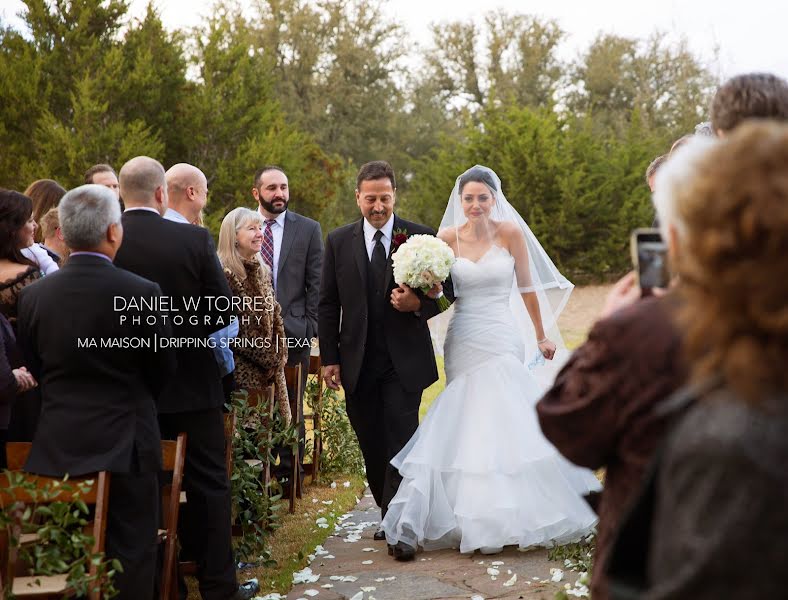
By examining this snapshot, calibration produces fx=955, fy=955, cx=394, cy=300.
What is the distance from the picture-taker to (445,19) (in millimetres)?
34375

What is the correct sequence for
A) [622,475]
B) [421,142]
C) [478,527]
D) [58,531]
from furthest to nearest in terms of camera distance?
[421,142] < [478,527] < [58,531] < [622,475]

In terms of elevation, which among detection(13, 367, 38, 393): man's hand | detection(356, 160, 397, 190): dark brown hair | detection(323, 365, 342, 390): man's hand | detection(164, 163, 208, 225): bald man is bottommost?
detection(323, 365, 342, 390): man's hand

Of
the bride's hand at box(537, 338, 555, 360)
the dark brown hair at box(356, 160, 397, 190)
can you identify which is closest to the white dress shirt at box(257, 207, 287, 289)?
the dark brown hair at box(356, 160, 397, 190)

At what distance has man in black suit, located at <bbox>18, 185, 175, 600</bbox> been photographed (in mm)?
3836

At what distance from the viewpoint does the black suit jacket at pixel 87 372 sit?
3824mm

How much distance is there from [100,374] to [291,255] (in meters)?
4.23

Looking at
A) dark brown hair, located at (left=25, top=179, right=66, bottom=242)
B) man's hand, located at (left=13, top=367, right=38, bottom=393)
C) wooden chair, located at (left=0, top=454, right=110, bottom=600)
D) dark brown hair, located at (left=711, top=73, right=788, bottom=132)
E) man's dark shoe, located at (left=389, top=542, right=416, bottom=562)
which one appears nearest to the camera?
dark brown hair, located at (left=711, top=73, right=788, bottom=132)

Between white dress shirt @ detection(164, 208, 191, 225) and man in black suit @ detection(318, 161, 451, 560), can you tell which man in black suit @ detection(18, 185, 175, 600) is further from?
Answer: man in black suit @ detection(318, 161, 451, 560)

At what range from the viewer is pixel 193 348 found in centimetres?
484

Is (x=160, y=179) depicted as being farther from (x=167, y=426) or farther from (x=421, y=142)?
(x=421, y=142)

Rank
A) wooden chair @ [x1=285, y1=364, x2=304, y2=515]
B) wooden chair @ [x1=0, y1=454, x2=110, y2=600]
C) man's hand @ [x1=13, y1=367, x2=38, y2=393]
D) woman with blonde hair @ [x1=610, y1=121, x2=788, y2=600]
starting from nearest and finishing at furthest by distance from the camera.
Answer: woman with blonde hair @ [x1=610, y1=121, x2=788, y2=600] → wooden chair @ [x1=0, y1=454, x2=110, y2=600] → man's hand @ [x1=13, y1=367, x2=38, y2=393] → wooden chair @ [x1=285, y1=364, x2=304, y2=515]

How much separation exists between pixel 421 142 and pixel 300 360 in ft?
87.6

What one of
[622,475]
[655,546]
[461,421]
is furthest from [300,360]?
[655,546]

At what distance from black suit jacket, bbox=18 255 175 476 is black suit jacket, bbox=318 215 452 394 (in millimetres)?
2523
